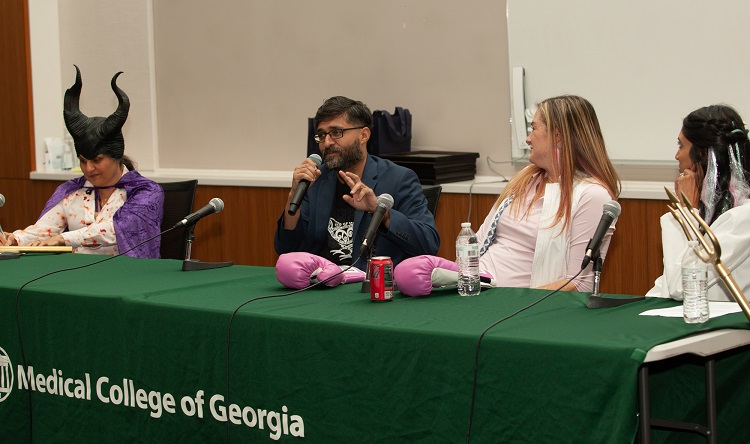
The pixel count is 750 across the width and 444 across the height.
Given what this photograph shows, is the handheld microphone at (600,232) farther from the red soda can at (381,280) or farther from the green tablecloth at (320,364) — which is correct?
the red soda can at (381,280)

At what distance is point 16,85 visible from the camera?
6.56m

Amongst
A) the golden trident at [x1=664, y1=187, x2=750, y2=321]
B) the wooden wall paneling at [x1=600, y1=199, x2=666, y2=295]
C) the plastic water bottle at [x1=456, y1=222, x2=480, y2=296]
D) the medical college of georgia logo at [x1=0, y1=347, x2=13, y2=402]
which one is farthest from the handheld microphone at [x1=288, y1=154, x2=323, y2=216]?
the wooden wall paneling at [x1=600, y1=199, x2=666, y2=295]

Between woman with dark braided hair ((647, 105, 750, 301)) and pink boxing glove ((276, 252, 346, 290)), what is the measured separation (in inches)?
38.5

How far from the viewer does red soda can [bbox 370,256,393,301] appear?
2.67m

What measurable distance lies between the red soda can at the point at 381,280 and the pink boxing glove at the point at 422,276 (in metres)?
0.05

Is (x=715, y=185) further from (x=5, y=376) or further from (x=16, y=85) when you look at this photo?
(x=16, y=85)

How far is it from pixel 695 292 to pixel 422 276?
30.9 inches

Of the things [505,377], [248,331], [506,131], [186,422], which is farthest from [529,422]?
[506,131]

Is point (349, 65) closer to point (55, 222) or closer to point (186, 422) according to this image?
point (55, 222)

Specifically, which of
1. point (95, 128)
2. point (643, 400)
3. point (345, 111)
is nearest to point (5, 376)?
point (95, 128)

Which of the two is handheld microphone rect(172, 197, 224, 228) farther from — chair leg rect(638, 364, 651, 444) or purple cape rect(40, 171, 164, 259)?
chair leg rect(638, 364, 651, 444)

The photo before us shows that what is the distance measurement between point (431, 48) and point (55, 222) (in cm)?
226

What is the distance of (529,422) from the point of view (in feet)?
6.94

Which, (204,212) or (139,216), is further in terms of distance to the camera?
(139,216)
